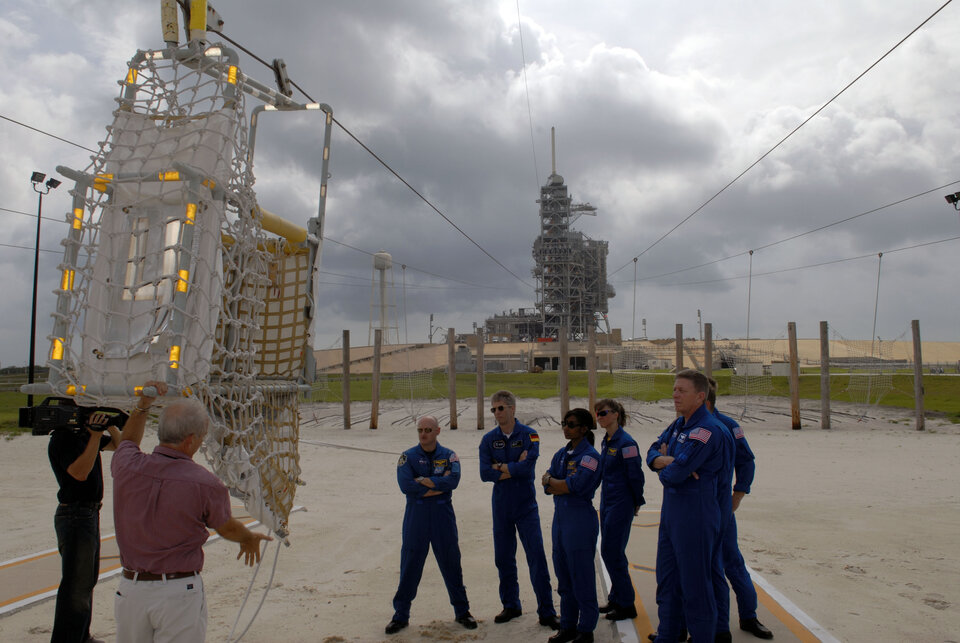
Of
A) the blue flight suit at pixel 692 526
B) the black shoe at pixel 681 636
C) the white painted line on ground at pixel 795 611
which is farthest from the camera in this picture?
the black shoe at pixel 681 636

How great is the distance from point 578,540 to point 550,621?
75 centimetres

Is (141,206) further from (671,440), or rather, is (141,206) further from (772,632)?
(772,632)

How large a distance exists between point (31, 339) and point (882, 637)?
1732 centimetres

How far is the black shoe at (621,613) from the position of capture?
4.69 m

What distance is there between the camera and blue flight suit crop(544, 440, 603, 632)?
4.31m

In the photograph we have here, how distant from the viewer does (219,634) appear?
176 inches

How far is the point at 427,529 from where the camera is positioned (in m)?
4.84

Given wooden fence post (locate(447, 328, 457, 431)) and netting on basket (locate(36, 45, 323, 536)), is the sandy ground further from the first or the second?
wooden fence post (locate(447, 328, 457, 431))

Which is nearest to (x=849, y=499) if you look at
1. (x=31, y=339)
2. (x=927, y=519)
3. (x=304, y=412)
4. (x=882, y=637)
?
(x=927, y=519)

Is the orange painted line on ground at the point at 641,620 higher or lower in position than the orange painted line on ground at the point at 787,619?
lower

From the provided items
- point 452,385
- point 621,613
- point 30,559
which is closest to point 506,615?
point 621,613

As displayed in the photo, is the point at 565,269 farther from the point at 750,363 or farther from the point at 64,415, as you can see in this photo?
the point at 64,415

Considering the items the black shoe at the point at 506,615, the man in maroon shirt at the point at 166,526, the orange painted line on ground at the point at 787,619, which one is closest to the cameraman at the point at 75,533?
the man in maroon shirt at the point at 166,526

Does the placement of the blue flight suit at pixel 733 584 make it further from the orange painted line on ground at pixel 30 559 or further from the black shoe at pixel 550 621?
the orange painted line on ground at pixel 30 559
